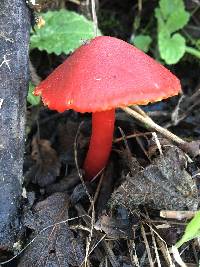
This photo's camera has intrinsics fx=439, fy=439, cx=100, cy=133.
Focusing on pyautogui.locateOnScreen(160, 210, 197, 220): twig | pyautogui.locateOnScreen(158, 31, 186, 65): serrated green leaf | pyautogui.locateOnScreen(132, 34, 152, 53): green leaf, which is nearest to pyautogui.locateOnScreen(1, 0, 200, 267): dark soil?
pyautogui.locateOnScreen(160, 210, 197, 220): twig

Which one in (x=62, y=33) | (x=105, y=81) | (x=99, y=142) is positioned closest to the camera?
(x=105, y=81)

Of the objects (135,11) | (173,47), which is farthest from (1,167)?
(135,11)

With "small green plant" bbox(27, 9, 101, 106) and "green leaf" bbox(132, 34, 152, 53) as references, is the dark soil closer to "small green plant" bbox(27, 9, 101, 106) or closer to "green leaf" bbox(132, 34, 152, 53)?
"small green plant" bbox(27, 9, 101, 106)

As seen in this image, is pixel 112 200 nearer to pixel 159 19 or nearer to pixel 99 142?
pixel 99 142

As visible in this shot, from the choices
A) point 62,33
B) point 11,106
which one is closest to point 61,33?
point 62,33

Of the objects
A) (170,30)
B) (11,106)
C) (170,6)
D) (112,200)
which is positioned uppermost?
(170,6)

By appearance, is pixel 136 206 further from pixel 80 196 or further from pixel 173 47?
pixel 173 47
